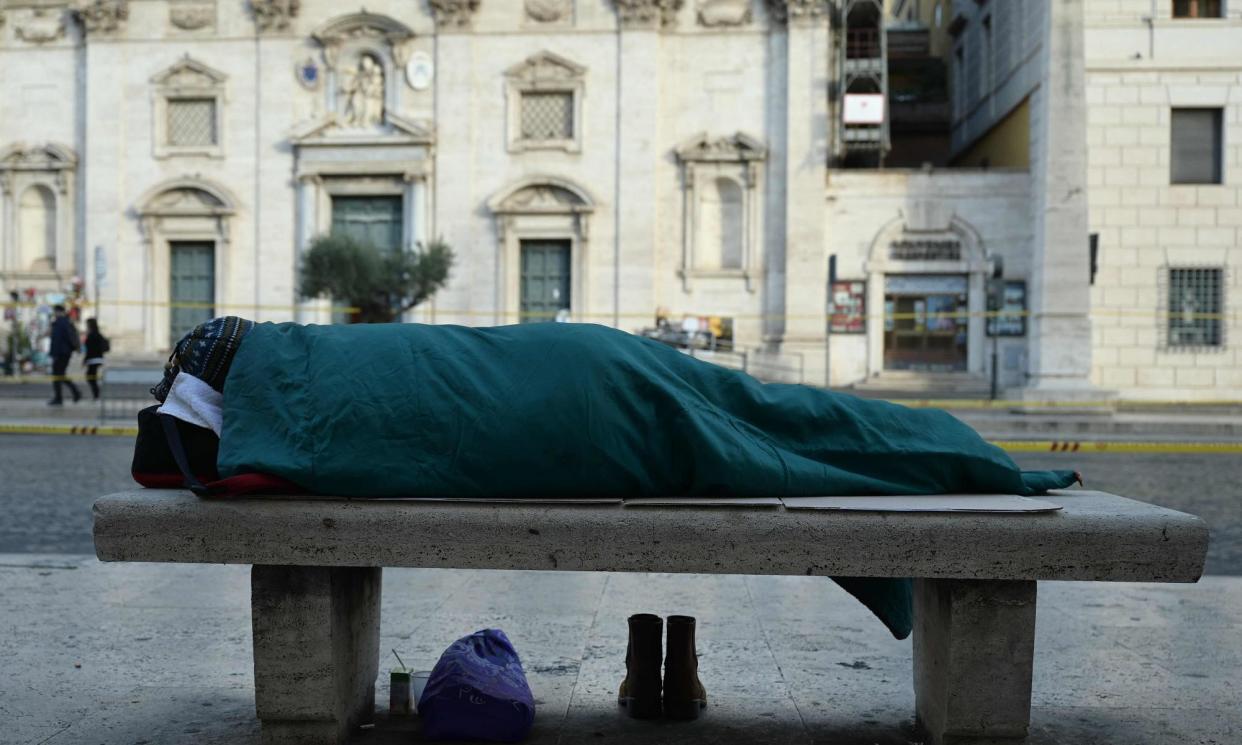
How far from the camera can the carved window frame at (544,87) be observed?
2703 centimetres

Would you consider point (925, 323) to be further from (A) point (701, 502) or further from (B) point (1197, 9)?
(A) point (701, 502)

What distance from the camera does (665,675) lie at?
11.3 feet

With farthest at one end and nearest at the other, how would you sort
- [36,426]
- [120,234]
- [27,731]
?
[120,234] → [36,426] → [27,731]

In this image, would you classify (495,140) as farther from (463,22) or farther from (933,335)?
(933,335)

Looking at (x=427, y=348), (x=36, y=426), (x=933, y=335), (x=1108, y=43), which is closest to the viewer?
(x=427, y=348)

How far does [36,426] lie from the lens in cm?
1625

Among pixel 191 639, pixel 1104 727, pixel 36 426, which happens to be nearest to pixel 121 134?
pixel 36 426

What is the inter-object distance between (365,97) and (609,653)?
82.0ft

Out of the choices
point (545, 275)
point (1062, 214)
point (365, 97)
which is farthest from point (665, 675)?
point (365, 97)

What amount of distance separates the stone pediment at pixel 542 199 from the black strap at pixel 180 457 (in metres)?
24.2

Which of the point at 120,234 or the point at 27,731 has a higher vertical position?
the point at 120,234

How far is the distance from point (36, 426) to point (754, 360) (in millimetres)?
14878

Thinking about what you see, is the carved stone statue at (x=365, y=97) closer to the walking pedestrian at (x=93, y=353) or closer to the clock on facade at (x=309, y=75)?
the clock on facade at (x=309, y=75)

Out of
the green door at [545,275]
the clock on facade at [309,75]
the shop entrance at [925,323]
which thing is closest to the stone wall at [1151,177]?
the shop entrance at [925,323]
